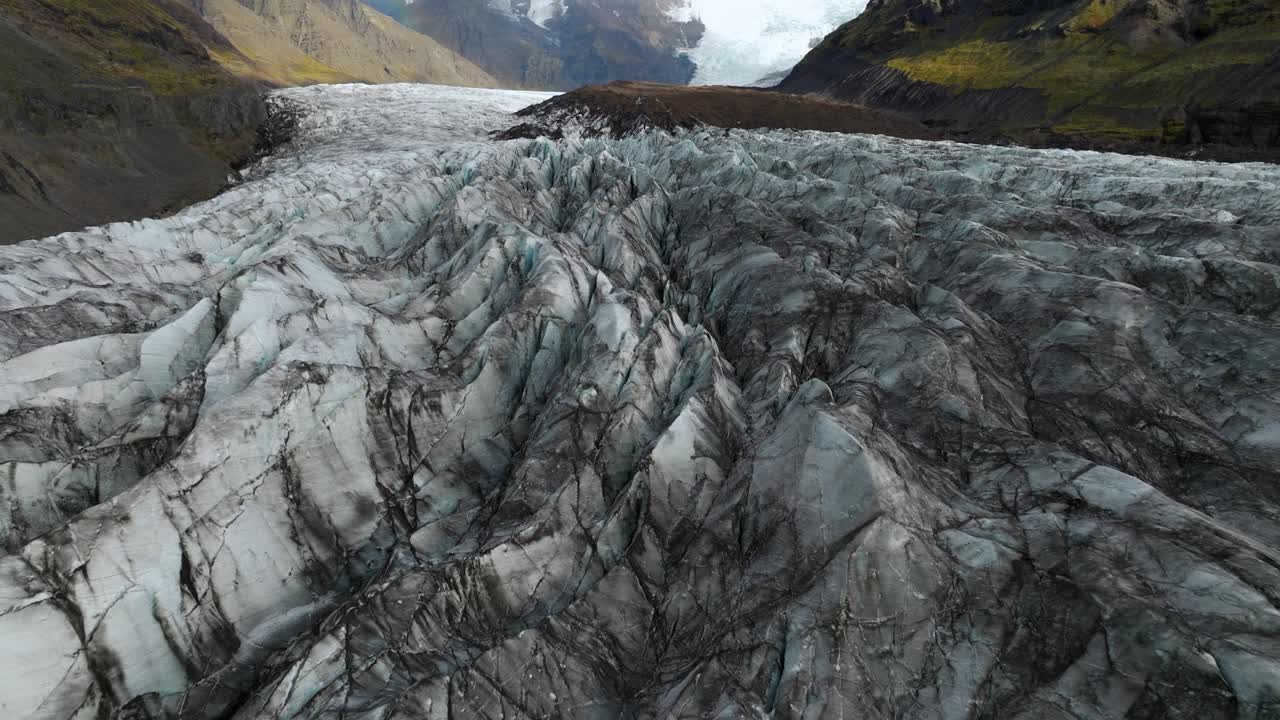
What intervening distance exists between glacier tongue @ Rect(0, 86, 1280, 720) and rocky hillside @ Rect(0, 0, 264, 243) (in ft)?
154

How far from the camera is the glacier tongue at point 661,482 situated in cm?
935

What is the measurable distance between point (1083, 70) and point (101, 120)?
587 ft

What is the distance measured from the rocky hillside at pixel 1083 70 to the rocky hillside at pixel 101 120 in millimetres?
139341

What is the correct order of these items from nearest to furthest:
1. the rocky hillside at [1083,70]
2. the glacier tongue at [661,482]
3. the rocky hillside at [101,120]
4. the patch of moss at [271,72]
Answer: the glacier tongue at [661,482] < the rocky hillside at [101,120] < the rocky hillside at [1083,70] < the patch of moss at [271,72]

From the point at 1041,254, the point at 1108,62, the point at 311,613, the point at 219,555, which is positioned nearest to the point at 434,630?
the point at 311,613

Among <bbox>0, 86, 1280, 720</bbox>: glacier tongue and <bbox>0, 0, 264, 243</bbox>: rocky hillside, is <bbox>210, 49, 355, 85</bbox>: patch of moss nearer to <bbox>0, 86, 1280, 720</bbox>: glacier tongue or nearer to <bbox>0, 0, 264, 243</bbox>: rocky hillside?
<bbox>0, 0, 264, 243</bbox>: rocky hillside

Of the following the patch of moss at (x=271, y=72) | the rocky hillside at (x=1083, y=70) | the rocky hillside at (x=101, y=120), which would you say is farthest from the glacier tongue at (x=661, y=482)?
the patch of moss at (x=271, y=72)

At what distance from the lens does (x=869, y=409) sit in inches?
527

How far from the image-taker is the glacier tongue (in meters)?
9.35

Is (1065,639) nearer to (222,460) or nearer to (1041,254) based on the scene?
(222,460)

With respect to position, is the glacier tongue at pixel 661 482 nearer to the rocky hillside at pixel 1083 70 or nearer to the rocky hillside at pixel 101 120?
the rocky hillside at pixel 101 120

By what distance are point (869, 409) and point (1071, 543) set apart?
4719 mm

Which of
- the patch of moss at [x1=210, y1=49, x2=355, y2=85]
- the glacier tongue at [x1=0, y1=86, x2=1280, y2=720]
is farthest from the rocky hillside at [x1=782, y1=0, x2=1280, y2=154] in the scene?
the patch of moss at [x1=210, y1=49, x2=355, y2=85]

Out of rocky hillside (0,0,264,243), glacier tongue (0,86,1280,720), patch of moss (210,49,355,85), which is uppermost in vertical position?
patch of moss (210,49,355,85)
